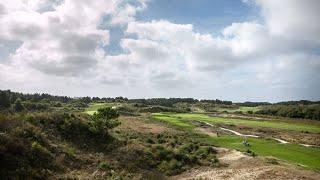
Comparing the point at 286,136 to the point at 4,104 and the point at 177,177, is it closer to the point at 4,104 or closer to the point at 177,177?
the point at 177,177

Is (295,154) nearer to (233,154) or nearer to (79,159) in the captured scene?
(233,154)

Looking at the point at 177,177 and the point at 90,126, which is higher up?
the point at 90,126

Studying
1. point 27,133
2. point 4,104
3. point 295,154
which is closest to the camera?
point 27,133

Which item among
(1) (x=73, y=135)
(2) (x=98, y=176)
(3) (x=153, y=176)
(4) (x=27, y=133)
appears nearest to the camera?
(2) (x=98, y=176)

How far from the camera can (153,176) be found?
29.9 metres

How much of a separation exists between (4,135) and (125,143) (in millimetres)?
13216

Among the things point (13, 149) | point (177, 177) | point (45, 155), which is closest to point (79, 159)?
point (45, 155)

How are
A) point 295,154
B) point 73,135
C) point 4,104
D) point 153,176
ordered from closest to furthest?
point 153,176, point 73,135, point 295,154, point 4,104

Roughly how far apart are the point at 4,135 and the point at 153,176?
1158 cm

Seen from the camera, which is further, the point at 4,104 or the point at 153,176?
the point at 4,104

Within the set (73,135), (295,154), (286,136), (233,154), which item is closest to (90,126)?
(73,135)

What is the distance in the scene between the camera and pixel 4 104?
109 meters

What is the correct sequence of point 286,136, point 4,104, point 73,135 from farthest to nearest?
point 4,104 < point 286,136 < point 73,135

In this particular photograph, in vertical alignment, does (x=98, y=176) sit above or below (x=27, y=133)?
below
